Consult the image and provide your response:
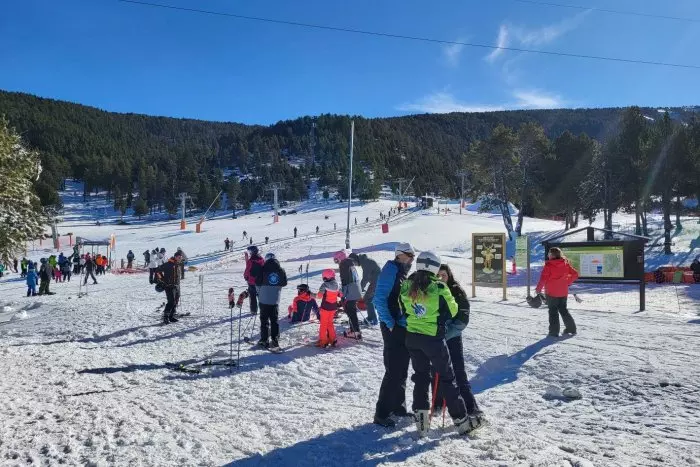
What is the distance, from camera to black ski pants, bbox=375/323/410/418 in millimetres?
5043

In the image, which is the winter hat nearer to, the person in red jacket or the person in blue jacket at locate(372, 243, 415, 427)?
the person in blue jacket at locate(372, 243, 415, 427)

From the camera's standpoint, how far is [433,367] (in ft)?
15.4

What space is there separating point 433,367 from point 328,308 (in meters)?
4.19

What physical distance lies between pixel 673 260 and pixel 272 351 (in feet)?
99.1

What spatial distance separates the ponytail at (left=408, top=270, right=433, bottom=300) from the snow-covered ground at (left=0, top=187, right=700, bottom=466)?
1392 mm

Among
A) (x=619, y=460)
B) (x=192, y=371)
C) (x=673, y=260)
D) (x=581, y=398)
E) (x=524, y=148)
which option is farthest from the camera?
(x=524, y=148)

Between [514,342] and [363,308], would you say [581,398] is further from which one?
[363,308]

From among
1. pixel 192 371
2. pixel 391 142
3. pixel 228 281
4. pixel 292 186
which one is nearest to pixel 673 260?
pixel 228 281

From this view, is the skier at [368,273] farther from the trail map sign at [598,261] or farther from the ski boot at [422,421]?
the trail map sign at [598,261]

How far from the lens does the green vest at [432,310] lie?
4.54m

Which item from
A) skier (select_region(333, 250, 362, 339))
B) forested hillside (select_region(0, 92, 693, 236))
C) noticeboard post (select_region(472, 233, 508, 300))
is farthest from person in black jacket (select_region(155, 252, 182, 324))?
forested hillside (select_region(0, 92, 693, 236))

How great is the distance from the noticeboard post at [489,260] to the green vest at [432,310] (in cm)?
1075

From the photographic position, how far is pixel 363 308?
36.2 ft

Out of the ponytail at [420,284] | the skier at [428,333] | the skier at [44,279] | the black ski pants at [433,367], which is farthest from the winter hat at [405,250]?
the skier at [44,279]
